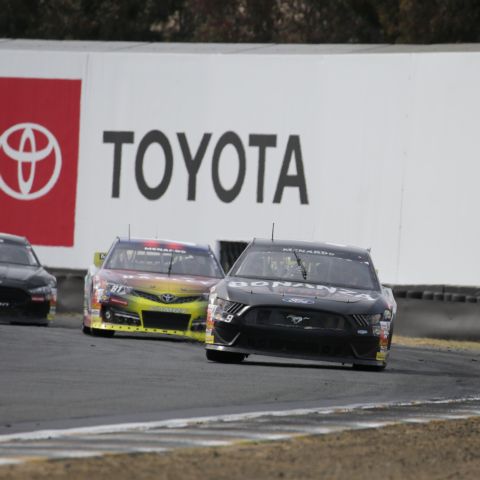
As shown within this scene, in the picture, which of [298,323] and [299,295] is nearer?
[298,323]

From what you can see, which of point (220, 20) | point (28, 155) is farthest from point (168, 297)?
point (220, 20)

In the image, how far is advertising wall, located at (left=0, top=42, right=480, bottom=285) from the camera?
81.1 feet

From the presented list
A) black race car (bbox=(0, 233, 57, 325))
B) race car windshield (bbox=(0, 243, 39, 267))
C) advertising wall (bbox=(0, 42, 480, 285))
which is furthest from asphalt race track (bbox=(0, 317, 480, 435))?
advertising wall (bbox=(0, 42, 480, 285))

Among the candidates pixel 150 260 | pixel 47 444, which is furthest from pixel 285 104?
pixel 47 444

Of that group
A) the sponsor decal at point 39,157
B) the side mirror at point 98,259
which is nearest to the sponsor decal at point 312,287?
the side mirror at point 98,259

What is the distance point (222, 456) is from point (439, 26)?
1755 inches

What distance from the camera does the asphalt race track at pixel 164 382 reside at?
1190 cm

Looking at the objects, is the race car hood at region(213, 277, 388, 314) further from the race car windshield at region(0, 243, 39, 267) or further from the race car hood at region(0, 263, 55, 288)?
the race car windshield at region(0, 243, 39, 267)

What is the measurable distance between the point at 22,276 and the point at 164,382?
8.57m

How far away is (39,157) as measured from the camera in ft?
89.0

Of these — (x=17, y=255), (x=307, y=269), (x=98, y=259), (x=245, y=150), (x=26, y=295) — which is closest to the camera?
(x=307, y=269)

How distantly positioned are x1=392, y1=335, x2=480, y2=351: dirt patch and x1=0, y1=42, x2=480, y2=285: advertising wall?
100cm

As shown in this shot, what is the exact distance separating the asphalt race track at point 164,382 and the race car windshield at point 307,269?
876 mm

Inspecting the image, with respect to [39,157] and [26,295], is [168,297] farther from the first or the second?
[39,157]
